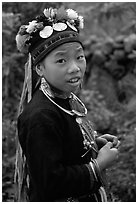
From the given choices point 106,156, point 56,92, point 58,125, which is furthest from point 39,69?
point 106,156

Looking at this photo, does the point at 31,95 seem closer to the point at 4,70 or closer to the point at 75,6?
the point at 4,70

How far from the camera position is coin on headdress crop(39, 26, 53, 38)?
2144 millimetres

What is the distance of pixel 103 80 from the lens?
6.66m

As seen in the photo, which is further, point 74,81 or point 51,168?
point 74,81

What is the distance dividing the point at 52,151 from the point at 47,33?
61 cm

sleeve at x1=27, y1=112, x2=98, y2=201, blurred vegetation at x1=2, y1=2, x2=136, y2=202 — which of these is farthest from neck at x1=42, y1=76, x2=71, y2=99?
blurred vegetation at x1=2, y1=2, x2=136, y2=202

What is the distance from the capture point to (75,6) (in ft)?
20.2

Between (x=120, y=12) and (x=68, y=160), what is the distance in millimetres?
3854

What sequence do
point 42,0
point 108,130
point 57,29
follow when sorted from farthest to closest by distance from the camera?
point 108,130 → point 42,0 → point 57,29

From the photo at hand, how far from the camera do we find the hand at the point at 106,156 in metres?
2.15

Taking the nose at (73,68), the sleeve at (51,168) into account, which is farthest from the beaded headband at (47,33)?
the sleeve at (51,168)

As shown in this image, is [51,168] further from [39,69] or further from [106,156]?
[39,69]

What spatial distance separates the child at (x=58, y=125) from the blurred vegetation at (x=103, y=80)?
45 cm

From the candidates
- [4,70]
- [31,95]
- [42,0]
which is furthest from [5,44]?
[31,95]
